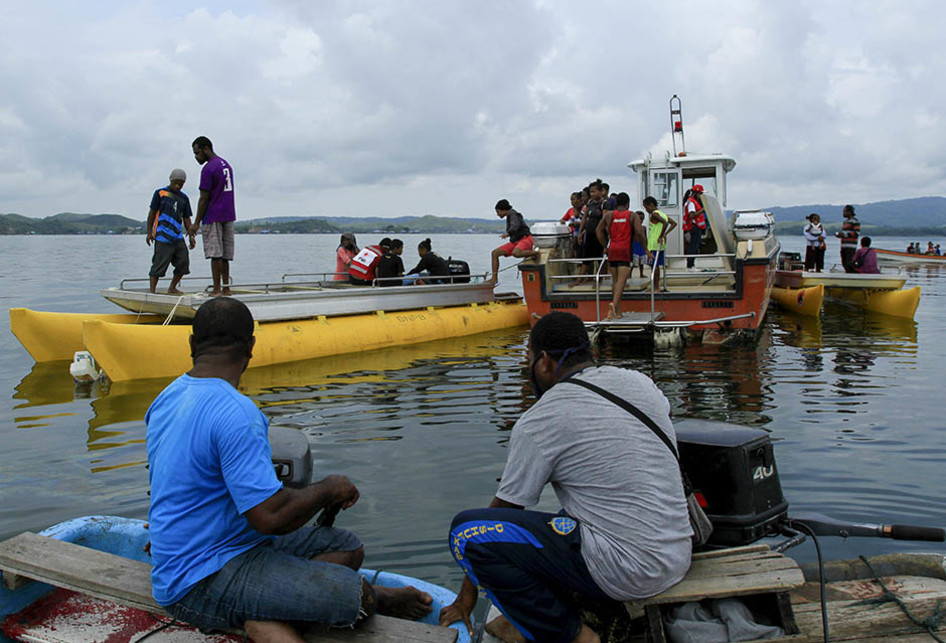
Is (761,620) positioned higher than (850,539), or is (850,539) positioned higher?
(761,620)

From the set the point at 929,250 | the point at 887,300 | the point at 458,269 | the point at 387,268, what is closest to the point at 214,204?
the point at 387,268

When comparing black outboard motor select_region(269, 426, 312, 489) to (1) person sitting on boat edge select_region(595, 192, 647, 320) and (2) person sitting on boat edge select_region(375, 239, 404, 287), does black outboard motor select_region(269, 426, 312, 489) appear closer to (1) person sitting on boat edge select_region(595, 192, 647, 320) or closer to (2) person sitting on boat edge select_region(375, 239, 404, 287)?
(1) person sitting on boat edge select_region(595, 192, 647, 320)

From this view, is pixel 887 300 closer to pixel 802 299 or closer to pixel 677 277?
pixel 802 299

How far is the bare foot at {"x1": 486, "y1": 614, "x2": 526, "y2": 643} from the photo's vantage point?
10.1ft

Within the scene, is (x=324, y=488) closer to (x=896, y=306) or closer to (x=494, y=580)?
(x=494, y=580)

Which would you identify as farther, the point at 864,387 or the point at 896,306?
the point at 896,306

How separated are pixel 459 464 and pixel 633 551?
4.16 metres

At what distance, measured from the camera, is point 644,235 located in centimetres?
1284

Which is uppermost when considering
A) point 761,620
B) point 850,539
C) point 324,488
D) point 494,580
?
point 324,488

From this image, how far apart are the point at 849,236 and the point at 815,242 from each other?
4.00 ft

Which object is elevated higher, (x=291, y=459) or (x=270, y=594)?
(x=291, y=459)

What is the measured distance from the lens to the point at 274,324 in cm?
1182

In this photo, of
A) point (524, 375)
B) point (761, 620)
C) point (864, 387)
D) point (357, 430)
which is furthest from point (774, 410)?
point (761, 620)

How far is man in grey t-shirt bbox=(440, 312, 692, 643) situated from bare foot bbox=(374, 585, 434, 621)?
624 mm
